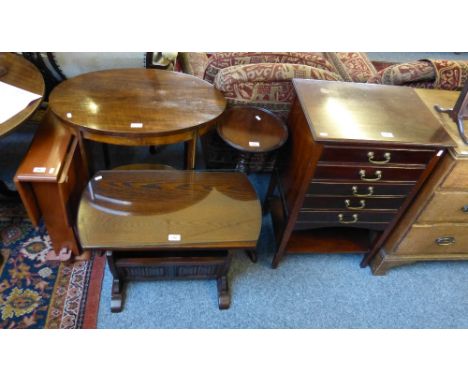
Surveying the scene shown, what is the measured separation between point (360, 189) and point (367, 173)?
8 cm

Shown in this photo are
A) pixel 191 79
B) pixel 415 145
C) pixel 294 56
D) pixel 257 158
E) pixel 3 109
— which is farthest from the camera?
pixel 257 158

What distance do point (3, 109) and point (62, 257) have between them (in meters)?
0.69

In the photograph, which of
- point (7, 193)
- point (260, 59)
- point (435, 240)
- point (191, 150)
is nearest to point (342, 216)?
point (435, 240)

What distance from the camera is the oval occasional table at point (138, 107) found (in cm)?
126

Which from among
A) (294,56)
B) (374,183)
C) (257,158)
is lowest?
(257,158)

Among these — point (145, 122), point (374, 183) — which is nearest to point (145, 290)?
point (145, 122)

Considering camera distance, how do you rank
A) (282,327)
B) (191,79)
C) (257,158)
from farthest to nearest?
(257,158)
(191,79)
(282,327)

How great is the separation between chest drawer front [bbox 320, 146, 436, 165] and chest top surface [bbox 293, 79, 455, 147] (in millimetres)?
38

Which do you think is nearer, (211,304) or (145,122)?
(145,122)

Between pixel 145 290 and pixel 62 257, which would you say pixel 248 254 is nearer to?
pixel 145 290

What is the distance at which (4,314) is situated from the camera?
1.33 meters

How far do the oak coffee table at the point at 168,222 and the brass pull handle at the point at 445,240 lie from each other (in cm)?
92

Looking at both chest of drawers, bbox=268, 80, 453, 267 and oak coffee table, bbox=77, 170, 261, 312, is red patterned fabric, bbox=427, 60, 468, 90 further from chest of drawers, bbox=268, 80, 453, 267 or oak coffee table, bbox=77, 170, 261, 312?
oak coffee table, bbox=77, 170, 261, 312

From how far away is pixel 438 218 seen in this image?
4.69ft
